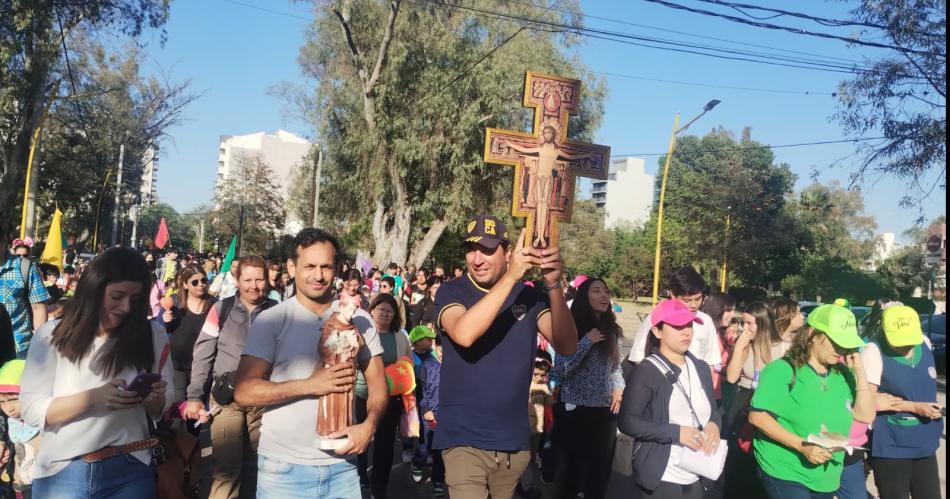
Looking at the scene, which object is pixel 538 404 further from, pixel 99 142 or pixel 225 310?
pixel 99 142

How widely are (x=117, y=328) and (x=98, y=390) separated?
30cm

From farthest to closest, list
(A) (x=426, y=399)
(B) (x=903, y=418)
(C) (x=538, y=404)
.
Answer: (C) (x=538, y=404)
(A) (x=426, y=399)
(B) (x=903, y=418)

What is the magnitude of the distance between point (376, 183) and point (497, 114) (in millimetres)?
4963

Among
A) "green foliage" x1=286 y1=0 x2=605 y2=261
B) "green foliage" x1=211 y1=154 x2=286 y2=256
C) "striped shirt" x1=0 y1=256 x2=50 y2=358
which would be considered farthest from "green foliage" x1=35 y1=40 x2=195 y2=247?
"striped shirt" x1=0 y1=256 x2=50 y2=358

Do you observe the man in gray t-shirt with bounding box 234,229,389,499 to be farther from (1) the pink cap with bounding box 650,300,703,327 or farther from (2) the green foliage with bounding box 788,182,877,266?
(2) the green foliage with bounding box 788,182,877,266

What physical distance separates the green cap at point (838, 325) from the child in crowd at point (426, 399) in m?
3.04

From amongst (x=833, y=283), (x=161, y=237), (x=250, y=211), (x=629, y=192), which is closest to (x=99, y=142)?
(x=250, y=211)

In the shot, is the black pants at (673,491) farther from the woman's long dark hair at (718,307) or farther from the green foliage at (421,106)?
the green foliage at (421,106)

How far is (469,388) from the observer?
358 cm

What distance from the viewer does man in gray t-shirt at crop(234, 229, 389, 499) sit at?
3.01 m

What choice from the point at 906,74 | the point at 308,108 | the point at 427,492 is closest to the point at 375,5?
the point at 308,108

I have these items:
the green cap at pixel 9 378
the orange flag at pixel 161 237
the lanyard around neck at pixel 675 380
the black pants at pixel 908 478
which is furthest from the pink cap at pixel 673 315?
the orange flag at pixel 161 237

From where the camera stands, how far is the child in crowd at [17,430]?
4.02 m

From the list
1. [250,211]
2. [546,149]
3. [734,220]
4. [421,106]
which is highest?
[421,106]
